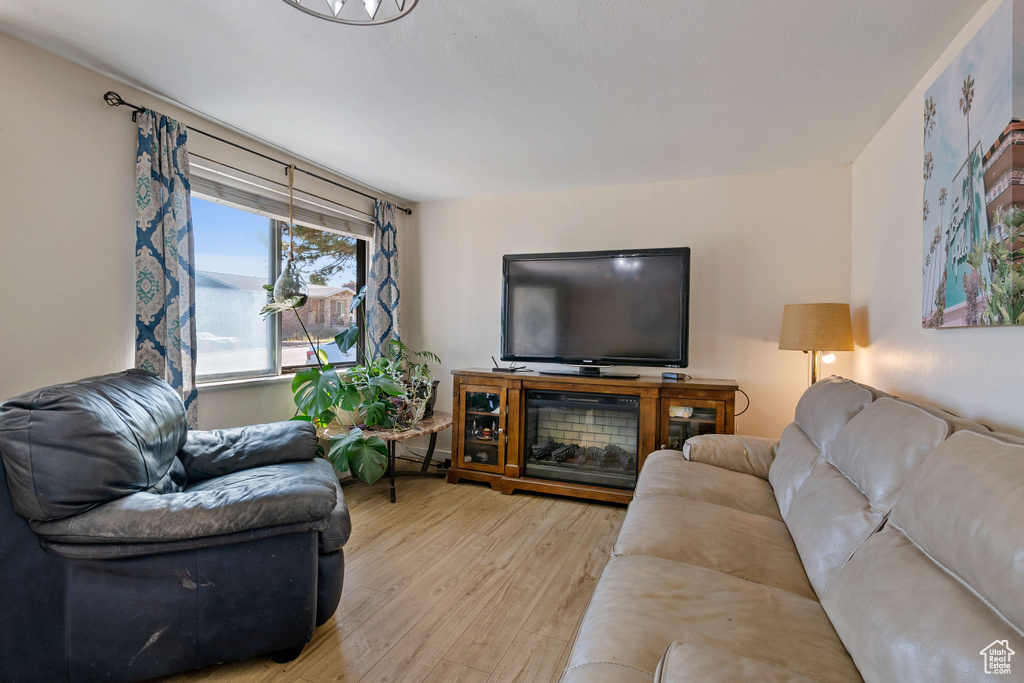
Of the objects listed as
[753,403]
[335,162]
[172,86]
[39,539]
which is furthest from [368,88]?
[753,403]

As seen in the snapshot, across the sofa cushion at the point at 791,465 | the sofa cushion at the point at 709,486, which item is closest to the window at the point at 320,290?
the sofa cushion at the point at 709,486

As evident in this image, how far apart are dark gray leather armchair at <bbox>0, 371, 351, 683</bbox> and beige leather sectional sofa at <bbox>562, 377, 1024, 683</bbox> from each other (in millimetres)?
1040

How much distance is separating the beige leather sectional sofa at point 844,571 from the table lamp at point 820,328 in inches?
36.0

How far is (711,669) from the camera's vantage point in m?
0.79

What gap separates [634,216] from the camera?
3576 millimetres

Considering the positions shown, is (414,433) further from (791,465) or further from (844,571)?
(844,571)

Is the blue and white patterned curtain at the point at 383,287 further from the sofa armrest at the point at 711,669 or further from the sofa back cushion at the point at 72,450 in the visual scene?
the sofa armrest at the point at 711,669

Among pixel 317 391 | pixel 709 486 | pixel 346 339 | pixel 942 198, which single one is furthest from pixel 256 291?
pixel 942 198

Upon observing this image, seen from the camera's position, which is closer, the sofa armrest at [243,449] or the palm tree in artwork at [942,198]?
the palm tree in artwork at [942,198]

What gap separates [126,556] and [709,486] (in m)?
2.11

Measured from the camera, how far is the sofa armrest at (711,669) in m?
0.78

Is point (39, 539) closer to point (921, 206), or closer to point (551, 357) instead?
point (551, 357)

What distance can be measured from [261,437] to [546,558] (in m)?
1.53

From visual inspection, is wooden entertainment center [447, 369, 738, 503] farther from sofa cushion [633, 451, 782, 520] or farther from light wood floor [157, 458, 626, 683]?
sofa cushion [633, 451, 782, 520]
